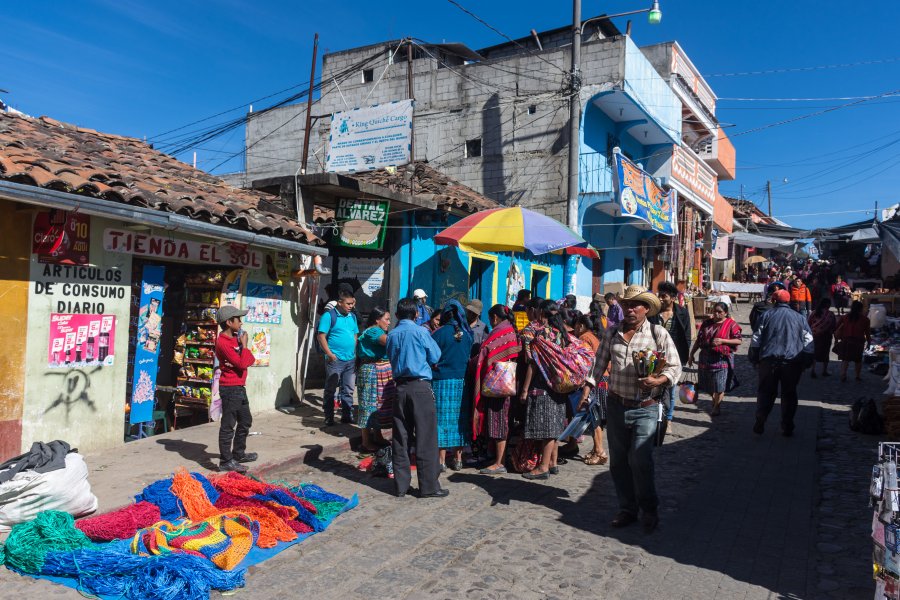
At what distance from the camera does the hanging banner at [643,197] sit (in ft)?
53.4

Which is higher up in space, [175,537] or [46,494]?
[46,494]

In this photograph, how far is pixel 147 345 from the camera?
25.2ft

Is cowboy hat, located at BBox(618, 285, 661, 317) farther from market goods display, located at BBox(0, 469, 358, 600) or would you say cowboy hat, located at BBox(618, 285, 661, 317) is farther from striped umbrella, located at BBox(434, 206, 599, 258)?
striped umbrella, located at BBox(434, 206, 599, 258)

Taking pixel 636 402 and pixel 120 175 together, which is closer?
pixel 636 402

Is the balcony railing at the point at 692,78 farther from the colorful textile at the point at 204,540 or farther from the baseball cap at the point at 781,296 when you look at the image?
the colorful textile at the point at 204,540

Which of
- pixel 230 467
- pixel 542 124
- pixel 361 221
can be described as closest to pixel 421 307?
pixel 361 221

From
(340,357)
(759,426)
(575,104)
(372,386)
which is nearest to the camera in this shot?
(372,386)

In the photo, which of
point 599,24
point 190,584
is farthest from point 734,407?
point 599,24

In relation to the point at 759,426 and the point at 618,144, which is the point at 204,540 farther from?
the point at 618,144

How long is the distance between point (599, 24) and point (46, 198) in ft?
72.7

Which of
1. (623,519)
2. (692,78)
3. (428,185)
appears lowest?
(623,519)

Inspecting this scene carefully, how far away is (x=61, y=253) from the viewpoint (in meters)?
6.49

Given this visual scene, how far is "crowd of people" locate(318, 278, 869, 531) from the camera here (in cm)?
516

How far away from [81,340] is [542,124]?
1405cm
